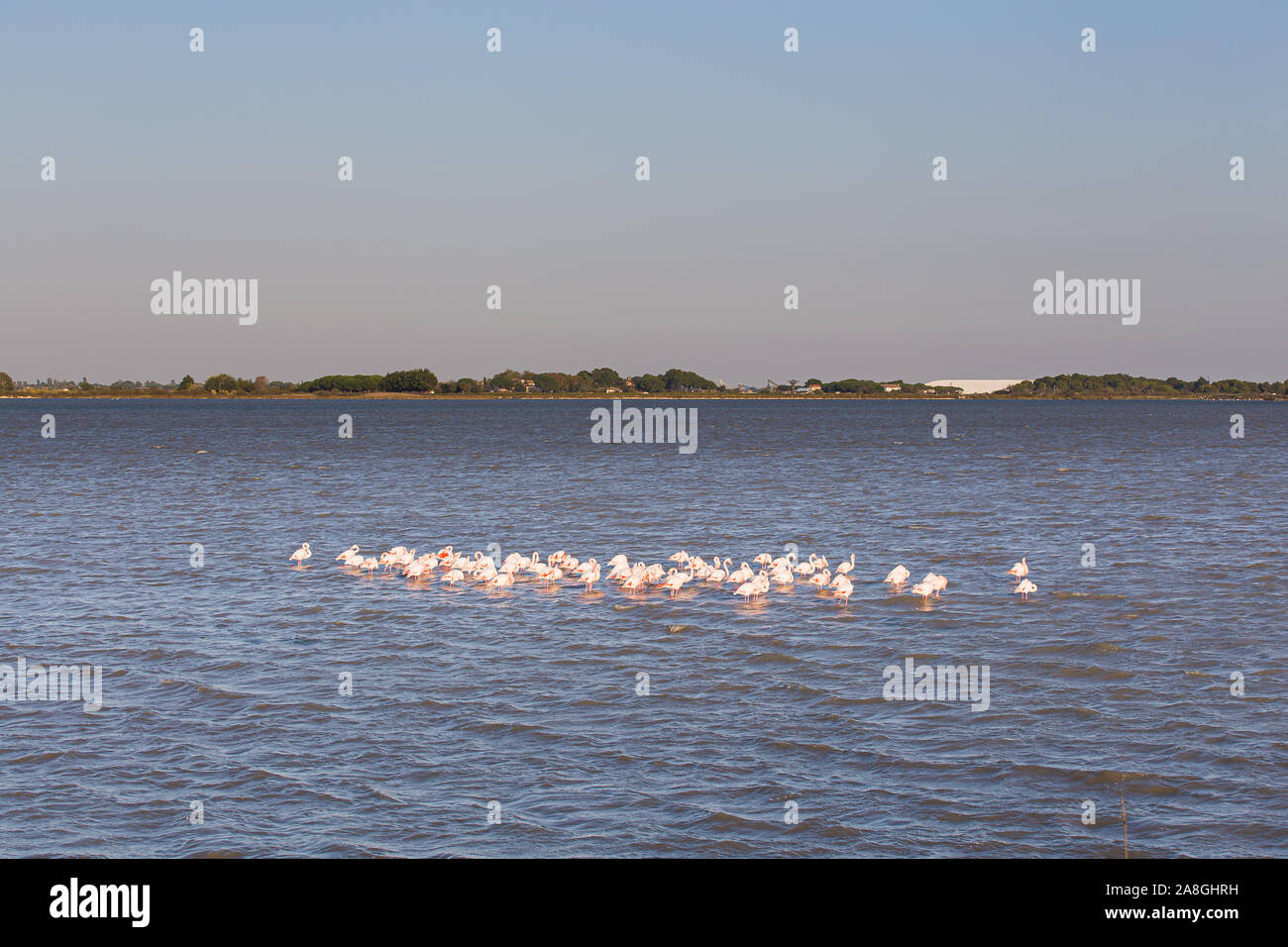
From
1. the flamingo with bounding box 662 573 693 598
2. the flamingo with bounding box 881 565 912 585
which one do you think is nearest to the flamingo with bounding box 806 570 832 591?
the flamingo with bounding box 881 565 912 585

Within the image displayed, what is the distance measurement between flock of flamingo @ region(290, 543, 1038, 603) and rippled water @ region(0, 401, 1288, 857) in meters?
0.44

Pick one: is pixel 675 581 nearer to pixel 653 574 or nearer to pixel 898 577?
pixel 653 574

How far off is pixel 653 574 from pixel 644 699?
821 cm

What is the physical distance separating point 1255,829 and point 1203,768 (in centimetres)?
168

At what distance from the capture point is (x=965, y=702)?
14.2 meters

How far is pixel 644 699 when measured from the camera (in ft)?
47.3

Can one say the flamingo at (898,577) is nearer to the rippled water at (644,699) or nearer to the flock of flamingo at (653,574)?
the flock of flamingo at (653,574)

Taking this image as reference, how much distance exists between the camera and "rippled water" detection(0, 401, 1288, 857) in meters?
10.4

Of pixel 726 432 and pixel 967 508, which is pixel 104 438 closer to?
pixel 726 432

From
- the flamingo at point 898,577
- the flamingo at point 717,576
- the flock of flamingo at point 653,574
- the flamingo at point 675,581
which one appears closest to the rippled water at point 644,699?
the flamingo at point 675,581

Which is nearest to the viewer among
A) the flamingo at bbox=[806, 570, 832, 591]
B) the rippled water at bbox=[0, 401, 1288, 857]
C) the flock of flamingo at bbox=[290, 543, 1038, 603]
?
the rippled water at bbox=[0, 401, 1288, 857]

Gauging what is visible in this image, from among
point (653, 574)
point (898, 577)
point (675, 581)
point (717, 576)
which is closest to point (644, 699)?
point (675, 581)

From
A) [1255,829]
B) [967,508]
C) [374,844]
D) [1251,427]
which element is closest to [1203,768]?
[1255,829]

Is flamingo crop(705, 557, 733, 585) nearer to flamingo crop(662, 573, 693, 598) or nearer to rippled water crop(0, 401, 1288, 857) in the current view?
flamingo crop(662, 573, 693, 598)
